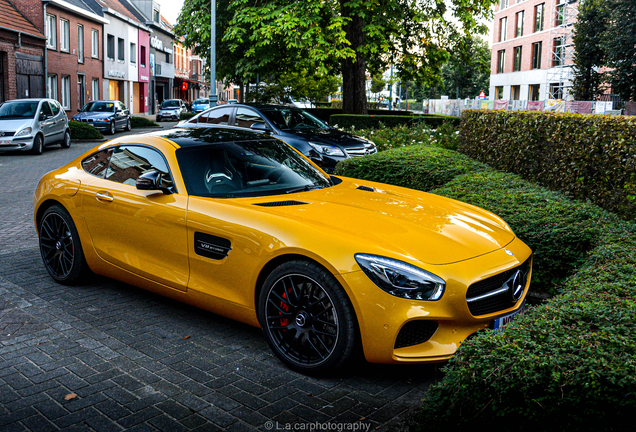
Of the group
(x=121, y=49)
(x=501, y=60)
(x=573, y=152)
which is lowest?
(x=573, y=152)

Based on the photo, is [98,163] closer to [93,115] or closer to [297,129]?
[297,129]

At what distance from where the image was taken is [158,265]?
187 inches

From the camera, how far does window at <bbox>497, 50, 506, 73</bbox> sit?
60344 millimetres

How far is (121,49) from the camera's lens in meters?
46.9

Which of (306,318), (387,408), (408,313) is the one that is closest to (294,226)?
(306,318)

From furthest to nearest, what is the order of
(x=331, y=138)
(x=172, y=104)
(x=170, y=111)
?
1. (x=172, y=104)
2. (x=170, y=111)
3. (x=331, y=138)

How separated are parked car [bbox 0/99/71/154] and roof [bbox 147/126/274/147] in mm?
15121

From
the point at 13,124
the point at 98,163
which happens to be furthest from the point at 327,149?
the point at 13,124

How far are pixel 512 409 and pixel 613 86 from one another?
37.1 meters

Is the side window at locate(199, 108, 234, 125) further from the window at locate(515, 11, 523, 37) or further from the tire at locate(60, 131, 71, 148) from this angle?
the window at locate(515, 11, 523, 37)

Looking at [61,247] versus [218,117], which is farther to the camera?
[218,117]

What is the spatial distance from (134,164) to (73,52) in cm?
3556

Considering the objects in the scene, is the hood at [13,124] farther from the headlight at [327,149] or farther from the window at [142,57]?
the window at [142,57]

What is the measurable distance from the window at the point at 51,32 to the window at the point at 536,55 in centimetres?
3792
